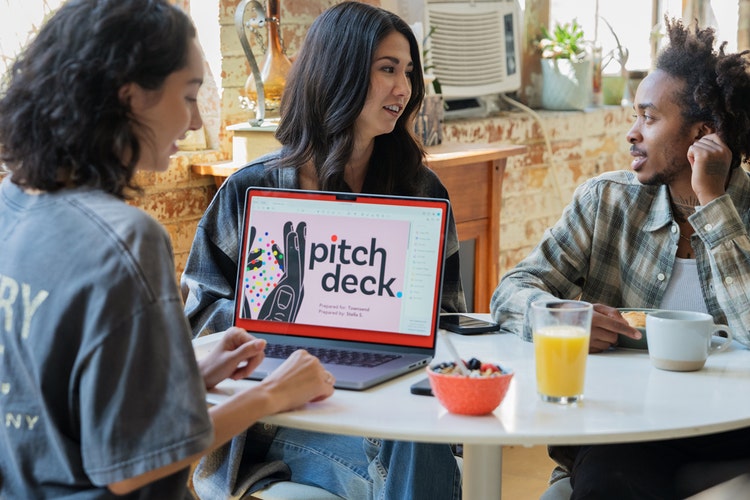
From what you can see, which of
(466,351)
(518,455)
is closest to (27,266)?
(466,351)

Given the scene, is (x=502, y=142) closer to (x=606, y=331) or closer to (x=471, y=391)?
(x=606, y=331)

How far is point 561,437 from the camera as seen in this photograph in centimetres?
119

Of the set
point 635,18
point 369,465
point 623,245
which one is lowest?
point 369,465

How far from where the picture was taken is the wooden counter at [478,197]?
2.99m

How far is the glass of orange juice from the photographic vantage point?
4.25 ft

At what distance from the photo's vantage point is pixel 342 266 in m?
1.58

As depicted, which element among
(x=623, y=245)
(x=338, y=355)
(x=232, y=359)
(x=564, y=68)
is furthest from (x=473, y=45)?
(x=232, y=359)

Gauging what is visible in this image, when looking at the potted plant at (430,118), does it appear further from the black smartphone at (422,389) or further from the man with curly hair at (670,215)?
the black smartphone at (422,389)

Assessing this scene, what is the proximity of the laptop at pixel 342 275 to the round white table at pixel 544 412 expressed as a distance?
0.09 meters

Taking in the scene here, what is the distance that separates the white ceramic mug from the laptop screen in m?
0.32

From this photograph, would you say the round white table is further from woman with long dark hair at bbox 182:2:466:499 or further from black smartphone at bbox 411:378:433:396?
woman with long dark hair at bbox 182:2:466:499

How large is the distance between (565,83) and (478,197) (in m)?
1.17

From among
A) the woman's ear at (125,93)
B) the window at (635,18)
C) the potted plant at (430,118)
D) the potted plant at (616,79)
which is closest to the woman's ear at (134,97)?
the woman's ear at (125,93)

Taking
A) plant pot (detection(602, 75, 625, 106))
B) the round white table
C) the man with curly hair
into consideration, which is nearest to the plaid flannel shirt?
the man with curly hair
